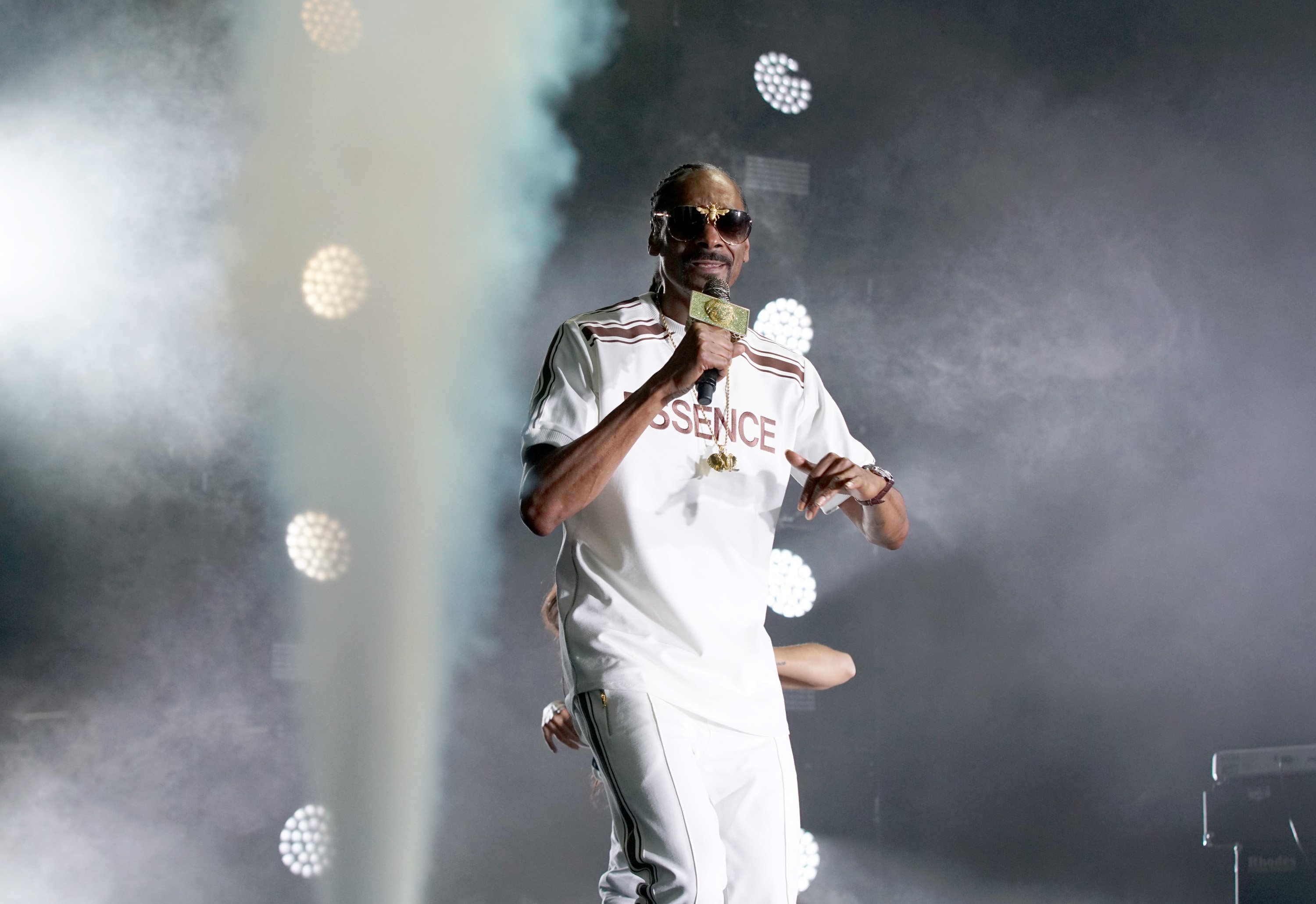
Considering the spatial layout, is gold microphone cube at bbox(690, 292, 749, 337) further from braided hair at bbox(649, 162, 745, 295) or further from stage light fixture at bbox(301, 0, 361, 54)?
stage light fixture at bbox(301, 0, 361, 54)

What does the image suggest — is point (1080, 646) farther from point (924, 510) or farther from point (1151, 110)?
point (1151, 110)

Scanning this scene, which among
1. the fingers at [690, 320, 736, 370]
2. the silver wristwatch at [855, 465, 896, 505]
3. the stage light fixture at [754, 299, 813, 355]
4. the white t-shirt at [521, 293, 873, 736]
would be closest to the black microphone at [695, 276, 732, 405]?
the fingers at [690, 320, 736, 370]

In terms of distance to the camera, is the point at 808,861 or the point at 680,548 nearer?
the point at 680,548

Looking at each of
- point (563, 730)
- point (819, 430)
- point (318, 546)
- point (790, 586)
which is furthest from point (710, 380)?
point (790, 586)

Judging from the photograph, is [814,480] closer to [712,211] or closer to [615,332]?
[615,332]

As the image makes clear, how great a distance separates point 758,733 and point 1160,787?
3.81 metres

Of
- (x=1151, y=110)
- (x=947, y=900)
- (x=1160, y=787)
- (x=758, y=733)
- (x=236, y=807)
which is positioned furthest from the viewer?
(x=1151, y=110)

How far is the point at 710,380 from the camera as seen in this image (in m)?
1.86

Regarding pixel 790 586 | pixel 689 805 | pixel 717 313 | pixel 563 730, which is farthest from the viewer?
pixel 790 586

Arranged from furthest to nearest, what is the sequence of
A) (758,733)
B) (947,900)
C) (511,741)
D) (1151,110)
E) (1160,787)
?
(1151,110) < (1160,787) < (947,900) < (511,741) < (758,733)

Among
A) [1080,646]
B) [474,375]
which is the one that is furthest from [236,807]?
[1080,646]

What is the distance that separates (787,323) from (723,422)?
2.77m

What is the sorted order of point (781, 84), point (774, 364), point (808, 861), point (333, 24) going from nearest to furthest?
point (774, 364) → point (333, 24) → point (808, 861) → point (781, 84)

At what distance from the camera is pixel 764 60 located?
15.8ft
